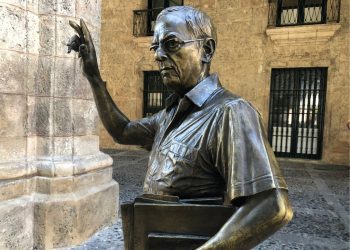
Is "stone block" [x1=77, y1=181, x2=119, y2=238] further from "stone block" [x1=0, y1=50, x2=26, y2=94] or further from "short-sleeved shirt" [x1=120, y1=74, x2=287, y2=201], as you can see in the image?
"short-sleeved shirt" [x1=120, y1=74, x2=287, y2=201]

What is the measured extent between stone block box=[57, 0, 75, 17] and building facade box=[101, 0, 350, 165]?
7.58 meters

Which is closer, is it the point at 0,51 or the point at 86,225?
the point at 0,51

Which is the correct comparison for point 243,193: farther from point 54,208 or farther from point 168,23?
point 54,208

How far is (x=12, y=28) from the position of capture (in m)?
3.09

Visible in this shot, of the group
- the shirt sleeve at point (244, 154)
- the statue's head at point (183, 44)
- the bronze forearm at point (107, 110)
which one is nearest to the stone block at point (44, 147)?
the bronze forearm at point (107, 110)

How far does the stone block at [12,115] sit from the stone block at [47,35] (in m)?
0.54

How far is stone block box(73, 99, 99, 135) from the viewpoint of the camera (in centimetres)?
361

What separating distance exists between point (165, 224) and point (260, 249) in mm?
2885

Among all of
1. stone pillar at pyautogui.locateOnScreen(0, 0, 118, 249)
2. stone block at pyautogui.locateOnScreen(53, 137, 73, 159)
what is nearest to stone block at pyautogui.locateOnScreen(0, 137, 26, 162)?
stone pillar at pyautogui.locateOnScreen(0, 0, 118, 249)

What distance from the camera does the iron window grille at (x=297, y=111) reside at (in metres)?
9.99

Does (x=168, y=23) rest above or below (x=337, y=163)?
above

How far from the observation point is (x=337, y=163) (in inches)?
382

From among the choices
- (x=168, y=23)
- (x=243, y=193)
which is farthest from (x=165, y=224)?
(x=168, y=23)

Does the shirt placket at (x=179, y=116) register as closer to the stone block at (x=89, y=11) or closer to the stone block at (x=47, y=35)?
the stone block at (x=47, y=35)
